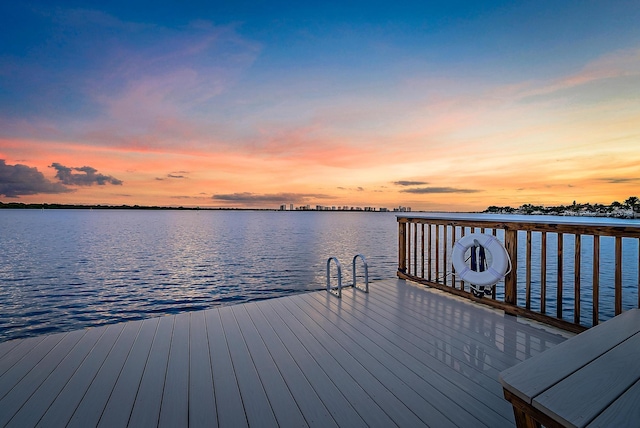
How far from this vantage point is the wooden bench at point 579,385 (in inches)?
38.0

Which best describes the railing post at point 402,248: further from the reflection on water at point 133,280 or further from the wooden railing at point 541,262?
the reflection on water at point 133,280

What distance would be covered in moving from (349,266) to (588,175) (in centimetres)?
946

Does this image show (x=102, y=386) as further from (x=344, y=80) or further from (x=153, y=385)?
(x=344, y=80)

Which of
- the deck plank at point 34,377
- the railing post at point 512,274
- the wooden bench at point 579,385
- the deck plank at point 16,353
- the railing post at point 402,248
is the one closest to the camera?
the wooden bench at point 579,385

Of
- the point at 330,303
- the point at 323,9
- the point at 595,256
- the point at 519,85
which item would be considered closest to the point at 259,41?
the point at 323,9

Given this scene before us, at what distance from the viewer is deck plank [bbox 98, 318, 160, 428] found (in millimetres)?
1588

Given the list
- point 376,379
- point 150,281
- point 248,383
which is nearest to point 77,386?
point 248,383

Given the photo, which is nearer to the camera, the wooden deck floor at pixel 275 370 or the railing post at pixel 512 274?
the wooden deck floor at pixel 275 370

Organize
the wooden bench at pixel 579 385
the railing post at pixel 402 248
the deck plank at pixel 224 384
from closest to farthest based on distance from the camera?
the wooden bench at pixel 579 385, the deck plank at pixel 224 384, the railing post at pixel 402 248

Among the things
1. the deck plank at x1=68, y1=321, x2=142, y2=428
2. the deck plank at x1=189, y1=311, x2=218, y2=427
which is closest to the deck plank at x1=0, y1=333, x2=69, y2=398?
the deck plank at x1=68, y1=321, x2=142, y2=428

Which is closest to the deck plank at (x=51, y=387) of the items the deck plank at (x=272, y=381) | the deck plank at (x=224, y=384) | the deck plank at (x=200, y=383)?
the deck plank at (x=200, y=383)

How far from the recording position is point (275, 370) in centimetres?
208

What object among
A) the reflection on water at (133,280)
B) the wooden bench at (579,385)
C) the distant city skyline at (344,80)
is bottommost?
the reflection on water at (133,280)

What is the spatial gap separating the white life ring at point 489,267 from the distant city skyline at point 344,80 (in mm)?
5155
